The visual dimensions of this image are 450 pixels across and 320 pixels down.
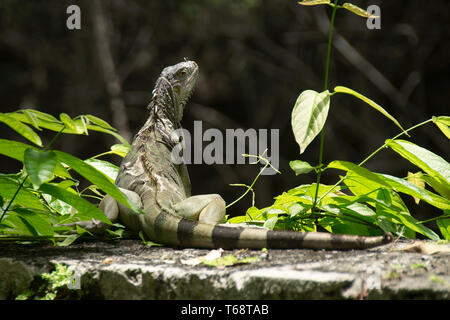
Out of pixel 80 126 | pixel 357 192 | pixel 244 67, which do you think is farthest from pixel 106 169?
pixel 244 67

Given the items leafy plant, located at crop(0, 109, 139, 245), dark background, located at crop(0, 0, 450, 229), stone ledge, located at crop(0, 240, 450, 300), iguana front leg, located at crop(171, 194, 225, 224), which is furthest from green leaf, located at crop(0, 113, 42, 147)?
dark background, located at crop(0, 0, 450, 229)

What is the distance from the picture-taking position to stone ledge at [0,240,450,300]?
120 centimetres

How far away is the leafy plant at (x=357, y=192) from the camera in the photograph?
5.16 feet

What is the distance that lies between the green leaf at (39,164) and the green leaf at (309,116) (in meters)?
0.73

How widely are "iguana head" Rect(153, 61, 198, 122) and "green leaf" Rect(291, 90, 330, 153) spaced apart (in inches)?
48.4

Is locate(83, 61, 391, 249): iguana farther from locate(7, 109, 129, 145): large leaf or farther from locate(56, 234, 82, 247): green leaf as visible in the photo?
locate(7, 109, 129, 145): large leaf

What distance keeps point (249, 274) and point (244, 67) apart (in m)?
7.62

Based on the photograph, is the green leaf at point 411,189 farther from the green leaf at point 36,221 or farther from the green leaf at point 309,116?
the green leaf at point 36,221

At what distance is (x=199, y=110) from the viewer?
28.1 feet

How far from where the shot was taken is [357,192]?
1881 millimetres

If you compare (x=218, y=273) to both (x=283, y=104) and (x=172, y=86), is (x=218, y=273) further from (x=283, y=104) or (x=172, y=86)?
(x=283, y=104)

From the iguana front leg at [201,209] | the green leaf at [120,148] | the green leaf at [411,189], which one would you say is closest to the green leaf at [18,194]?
the iguana front leg at [201,209]

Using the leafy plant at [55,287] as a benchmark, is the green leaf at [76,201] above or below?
above

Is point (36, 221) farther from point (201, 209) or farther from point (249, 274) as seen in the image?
point (249, 274)
